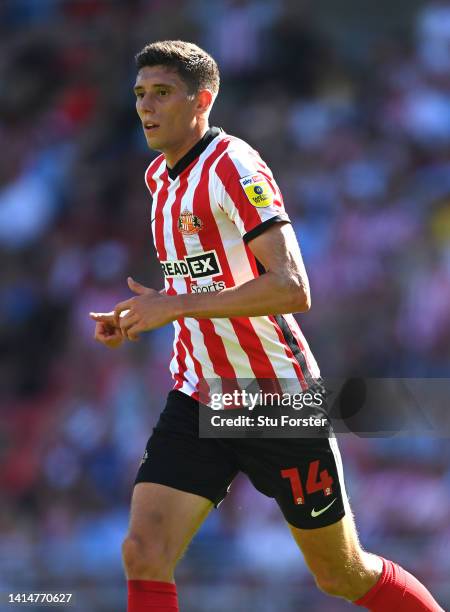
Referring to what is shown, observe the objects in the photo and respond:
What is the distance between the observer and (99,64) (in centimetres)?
1220

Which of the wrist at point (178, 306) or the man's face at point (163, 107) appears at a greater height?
the man's face at point (163, 107)

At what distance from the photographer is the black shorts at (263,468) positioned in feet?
15.7

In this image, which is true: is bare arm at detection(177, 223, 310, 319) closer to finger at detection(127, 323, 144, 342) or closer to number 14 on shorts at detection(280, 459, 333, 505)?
finger at detection(127, 323, 144, 342)

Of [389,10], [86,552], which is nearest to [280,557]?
[86,552]

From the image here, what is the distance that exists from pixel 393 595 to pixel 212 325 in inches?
52.7

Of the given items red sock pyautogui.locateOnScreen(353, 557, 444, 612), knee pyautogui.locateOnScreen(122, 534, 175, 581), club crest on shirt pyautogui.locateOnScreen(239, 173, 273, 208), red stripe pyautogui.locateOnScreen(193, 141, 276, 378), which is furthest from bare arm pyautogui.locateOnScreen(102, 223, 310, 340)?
red sock pyautogui.locateOnScreen(353, 557, 444, 612)

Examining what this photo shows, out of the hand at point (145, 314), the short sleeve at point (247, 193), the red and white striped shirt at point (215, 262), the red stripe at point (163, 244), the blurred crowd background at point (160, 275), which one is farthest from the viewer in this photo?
the blurred crowd background at point (160, 275)

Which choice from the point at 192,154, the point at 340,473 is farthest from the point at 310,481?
the point at 192,154

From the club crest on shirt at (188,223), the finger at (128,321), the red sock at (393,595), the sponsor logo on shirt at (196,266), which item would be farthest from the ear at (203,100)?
the red sock at (393,595)

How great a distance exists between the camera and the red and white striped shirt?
475 cm

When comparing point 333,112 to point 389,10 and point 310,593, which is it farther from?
point 310,593

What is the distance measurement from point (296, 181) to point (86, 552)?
367cm

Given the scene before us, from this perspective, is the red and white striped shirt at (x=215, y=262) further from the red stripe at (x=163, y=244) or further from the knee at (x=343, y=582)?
the knee at (x=343, y=582)

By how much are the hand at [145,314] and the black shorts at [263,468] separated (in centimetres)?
69
